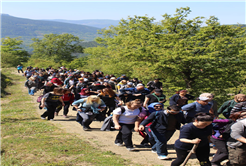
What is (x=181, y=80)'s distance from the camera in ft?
73.2

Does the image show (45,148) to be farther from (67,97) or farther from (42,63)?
(42,63)

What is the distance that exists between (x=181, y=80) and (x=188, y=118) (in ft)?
53.8

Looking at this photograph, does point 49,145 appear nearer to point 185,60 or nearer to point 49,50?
point 185,60

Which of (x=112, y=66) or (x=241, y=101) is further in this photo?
(x=112, y=66)

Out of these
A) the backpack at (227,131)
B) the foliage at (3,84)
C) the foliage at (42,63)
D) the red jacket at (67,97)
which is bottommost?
the foliage at (42,63)

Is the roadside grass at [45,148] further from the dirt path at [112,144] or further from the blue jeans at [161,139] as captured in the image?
the blue jeans at [161,139]

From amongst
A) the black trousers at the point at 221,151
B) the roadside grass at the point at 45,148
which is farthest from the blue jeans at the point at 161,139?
the black trousers at the point at 221,151

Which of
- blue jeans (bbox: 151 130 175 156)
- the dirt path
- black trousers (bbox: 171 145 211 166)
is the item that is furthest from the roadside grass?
black trousers (bbox: 171 145 211 166)

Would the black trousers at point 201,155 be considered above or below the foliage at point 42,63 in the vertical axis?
above

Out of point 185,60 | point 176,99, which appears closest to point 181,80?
point 185,60

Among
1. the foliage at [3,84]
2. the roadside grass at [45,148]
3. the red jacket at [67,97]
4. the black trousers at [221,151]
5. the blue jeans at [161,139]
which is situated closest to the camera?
the black trousers at [221,151]

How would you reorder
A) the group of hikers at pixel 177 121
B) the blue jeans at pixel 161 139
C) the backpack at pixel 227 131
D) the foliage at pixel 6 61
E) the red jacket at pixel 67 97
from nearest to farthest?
the group of hikers at pixel 177 121 < the backpack at pixel 227 131 < the blue jeans at pixel 161 139 < the red jacket at pixel 67 97 < the foliage at pixel 6 61

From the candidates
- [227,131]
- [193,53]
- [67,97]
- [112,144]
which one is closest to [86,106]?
[112,144]

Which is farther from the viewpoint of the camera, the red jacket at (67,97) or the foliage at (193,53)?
the foliage at (193,53)
